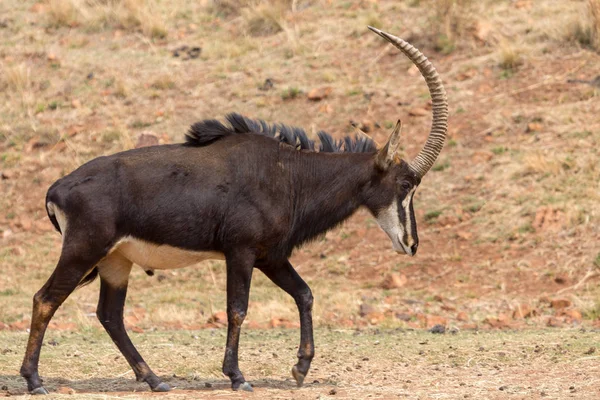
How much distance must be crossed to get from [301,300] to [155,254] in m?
1.37

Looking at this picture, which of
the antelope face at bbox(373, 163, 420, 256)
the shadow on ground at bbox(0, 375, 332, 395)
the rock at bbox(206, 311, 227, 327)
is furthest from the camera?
the rock at bbox(206, 311, 227, 327)

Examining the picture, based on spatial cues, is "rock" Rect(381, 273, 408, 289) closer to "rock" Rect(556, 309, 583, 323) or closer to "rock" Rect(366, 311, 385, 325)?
"rock" Rect(366, 311, 385, 325)

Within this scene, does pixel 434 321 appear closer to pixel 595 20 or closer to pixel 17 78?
pixel 595 20

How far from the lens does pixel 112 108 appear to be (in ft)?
72.2

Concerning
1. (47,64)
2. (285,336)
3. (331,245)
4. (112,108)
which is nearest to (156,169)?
(285,336)

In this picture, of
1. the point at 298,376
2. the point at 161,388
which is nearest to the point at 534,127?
the point at 298,376

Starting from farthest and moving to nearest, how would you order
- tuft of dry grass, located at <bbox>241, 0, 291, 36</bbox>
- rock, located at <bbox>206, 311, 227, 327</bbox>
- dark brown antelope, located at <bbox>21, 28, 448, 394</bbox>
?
1. tuft of dry grass, located at <bbox>241, 0, 291, 36</bbox>
2. rock, located at <bbox>206, 311, 227, 327</bbox>
3. dark brown antelope, located at <bbox>21, 28, 448, 394</bbox>

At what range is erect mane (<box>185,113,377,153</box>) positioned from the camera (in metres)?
9.26

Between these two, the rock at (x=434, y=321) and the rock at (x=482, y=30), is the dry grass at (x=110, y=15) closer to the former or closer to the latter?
the rock at (x=482, y=30)

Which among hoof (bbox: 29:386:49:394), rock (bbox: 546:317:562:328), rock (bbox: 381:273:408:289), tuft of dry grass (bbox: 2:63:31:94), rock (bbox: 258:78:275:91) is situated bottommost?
tuft of dry grass (bbox: 2:63:31:94)

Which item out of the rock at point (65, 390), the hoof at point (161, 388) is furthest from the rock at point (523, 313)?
the rock at point (65, 390)

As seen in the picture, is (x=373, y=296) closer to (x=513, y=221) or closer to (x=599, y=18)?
(x=513, y=221)

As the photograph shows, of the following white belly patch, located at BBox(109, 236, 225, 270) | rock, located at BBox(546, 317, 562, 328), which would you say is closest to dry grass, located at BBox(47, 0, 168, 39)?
rock, located at BBox(546, 317, 562, 328)

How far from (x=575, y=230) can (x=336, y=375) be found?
770 cm
